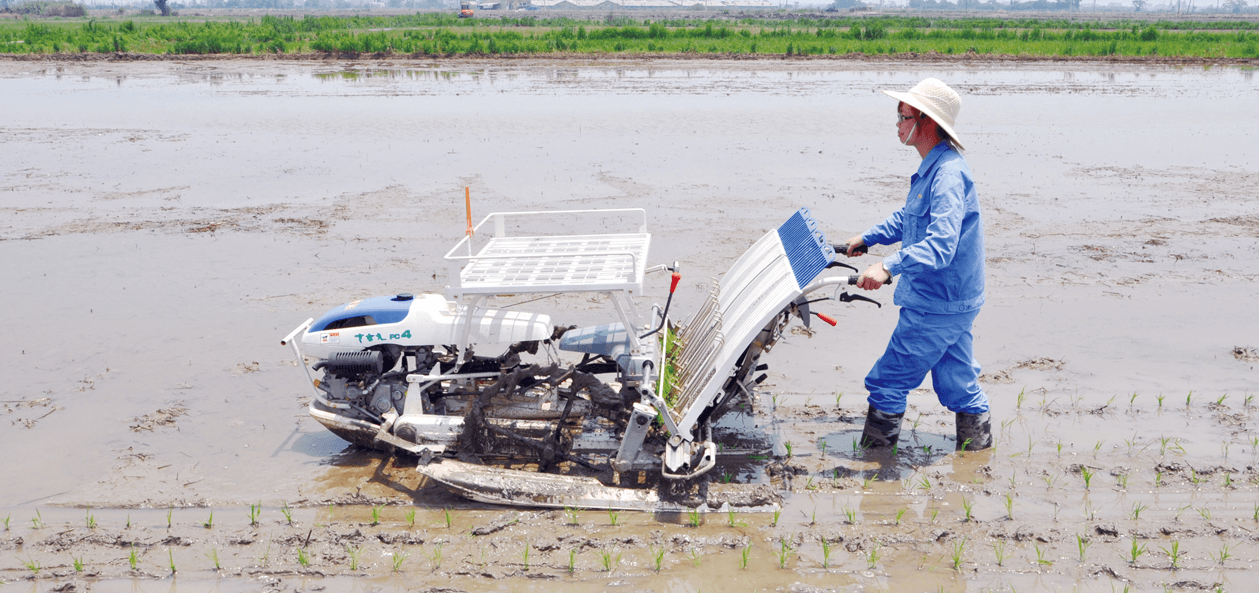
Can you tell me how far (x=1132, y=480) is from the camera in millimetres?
4973

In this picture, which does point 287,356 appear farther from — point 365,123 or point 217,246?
point 365,123

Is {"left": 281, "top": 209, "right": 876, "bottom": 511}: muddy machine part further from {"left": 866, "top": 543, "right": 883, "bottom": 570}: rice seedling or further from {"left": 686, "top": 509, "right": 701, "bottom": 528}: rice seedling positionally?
{"left": 866, "top": 543, "right": 883, "bottom": 570}: rice seedling

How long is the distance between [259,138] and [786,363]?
12.8 metres

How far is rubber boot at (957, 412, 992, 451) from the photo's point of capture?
525cm

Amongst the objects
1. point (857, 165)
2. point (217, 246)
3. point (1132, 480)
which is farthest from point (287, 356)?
point (857, 165)

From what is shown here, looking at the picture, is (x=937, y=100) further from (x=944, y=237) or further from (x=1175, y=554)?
(x=1175, y=554)

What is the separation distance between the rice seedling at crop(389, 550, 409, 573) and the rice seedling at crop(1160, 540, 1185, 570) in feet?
12.3

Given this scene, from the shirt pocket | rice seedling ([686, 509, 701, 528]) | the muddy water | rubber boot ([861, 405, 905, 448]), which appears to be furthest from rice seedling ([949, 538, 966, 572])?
the shirt pocket

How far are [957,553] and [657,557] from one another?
58.4 inches

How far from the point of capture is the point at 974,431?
17.3 feet

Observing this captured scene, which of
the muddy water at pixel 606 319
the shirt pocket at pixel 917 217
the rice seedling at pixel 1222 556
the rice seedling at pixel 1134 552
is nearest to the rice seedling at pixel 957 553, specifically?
the muddy water at pixel 606 319

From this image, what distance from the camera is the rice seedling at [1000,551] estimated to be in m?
4.26

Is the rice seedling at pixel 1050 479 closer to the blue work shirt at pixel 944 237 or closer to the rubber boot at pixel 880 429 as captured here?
the rubber boot at pixel 880 429

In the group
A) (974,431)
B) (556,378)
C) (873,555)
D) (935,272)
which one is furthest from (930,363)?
(556,378)
